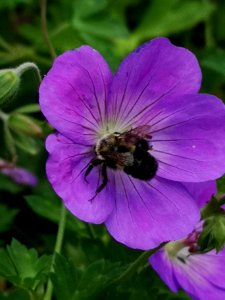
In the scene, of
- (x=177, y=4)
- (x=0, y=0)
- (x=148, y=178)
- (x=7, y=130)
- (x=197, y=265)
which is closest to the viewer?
(x=148, y=178)

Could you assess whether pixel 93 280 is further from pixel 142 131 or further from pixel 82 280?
pixel 142 131

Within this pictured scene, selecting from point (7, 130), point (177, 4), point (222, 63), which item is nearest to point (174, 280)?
point (7, 130)

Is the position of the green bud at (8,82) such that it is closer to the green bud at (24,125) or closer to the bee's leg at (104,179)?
→ the bee's leg at (104,179)

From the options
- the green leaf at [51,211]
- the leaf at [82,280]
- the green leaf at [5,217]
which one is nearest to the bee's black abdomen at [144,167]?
the leaf at [82,280]

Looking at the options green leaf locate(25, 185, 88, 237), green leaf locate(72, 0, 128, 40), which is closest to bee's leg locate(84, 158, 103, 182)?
green leaf locate(25, 185, 88, 237)

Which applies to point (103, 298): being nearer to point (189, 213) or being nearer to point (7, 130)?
point (189, 213)

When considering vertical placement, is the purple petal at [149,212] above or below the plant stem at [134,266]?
above

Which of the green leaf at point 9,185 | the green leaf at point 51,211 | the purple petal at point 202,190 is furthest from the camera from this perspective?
the green leaf at point 9,185
